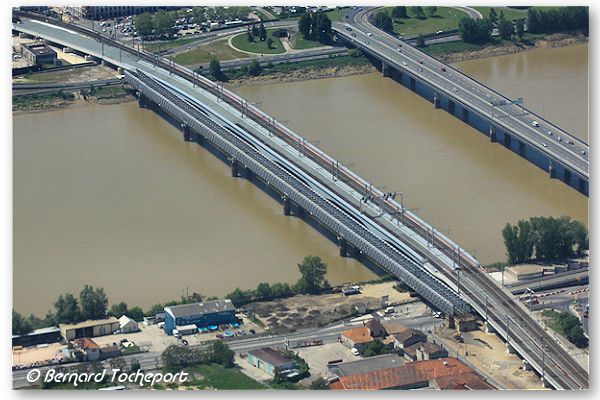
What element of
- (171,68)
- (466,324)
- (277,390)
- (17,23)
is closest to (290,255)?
(466,324)

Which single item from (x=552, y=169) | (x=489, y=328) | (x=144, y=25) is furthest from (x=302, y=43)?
(x=489, y=328)

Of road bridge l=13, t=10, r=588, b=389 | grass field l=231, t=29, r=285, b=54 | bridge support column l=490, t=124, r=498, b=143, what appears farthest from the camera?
grass field l=231, t=29, r=285, b=54

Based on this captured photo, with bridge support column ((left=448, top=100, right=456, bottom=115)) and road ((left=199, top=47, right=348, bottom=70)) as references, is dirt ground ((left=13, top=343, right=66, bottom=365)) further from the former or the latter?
road ((left=199, top=47, right=348, bottom=70))

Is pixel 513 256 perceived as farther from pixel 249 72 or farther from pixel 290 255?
pixel 249 72

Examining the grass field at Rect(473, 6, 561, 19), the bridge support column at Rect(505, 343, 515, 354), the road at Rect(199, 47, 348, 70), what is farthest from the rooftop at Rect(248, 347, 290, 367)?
the grass field at Rect(473, 6, 561, 19)

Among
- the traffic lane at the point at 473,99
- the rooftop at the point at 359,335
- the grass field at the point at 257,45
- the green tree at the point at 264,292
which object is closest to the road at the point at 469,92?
the traffic lane at the point at 473,99

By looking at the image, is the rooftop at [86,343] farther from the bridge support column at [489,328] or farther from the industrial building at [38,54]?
the industrial building at [38,54]
